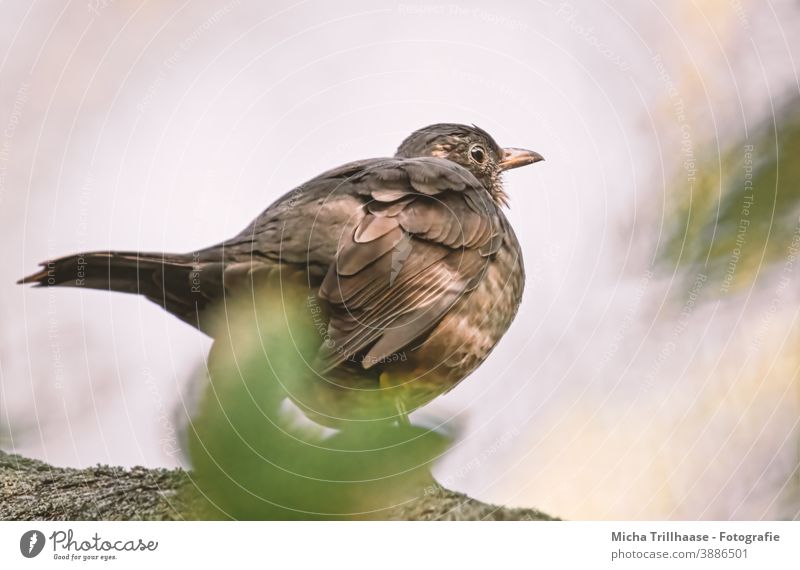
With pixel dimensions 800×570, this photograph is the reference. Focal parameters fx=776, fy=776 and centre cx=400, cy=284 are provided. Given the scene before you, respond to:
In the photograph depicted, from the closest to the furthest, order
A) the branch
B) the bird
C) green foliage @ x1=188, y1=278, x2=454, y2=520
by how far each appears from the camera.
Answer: green foliage @ x1=188, y1=278, x2=454, y2=520
the branch
the bird

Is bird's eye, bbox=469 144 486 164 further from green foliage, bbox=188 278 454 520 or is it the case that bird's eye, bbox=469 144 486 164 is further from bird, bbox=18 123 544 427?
green foliage, bbox=188 278 454 520

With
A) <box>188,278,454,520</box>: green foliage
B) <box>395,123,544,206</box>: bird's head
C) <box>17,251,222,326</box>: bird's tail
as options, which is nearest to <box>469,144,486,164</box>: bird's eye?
<box>395,123,544,206</box>: bird's head

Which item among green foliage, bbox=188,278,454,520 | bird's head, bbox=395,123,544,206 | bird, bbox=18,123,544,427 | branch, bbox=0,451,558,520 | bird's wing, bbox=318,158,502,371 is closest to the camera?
green foliage, bbox=188,278,454,520

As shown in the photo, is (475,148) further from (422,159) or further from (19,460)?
(19,460)

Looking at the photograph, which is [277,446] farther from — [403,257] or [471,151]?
[471,151]

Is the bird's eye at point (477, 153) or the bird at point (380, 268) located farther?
the bird's eye at point (477, 153)

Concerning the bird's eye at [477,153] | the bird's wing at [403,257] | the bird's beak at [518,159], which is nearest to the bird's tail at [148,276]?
the bird's wing at [403,257]

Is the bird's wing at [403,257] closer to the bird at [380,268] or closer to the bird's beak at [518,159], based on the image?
the bird at [380,268]
